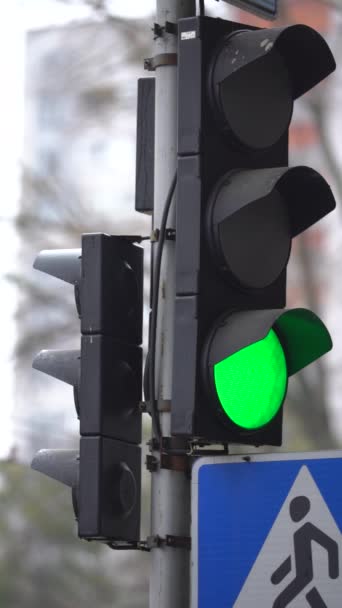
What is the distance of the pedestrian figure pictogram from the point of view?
147 inches

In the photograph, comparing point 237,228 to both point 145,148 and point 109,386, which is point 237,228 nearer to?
point 109,386

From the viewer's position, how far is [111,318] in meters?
4.42

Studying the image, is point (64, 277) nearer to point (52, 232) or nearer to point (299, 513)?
point (299, 513)

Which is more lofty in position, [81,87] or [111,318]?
[81,87]

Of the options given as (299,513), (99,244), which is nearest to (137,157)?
(99,244)

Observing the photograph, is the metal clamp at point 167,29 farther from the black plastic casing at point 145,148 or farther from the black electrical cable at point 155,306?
the black electrical cable at point 155,306

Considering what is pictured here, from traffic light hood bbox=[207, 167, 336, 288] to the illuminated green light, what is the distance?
0.22m

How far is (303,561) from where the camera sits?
12.4 feet

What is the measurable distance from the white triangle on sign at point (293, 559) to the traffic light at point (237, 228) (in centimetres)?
29

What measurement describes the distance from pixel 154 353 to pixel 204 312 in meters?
0.33

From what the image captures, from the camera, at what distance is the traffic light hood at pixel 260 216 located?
4.07m

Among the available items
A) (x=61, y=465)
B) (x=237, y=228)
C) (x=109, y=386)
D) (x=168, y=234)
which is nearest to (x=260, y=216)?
(x=237, y=228)

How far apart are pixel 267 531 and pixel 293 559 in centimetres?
11

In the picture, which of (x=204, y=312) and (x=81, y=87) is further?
(x=81, y=87)
